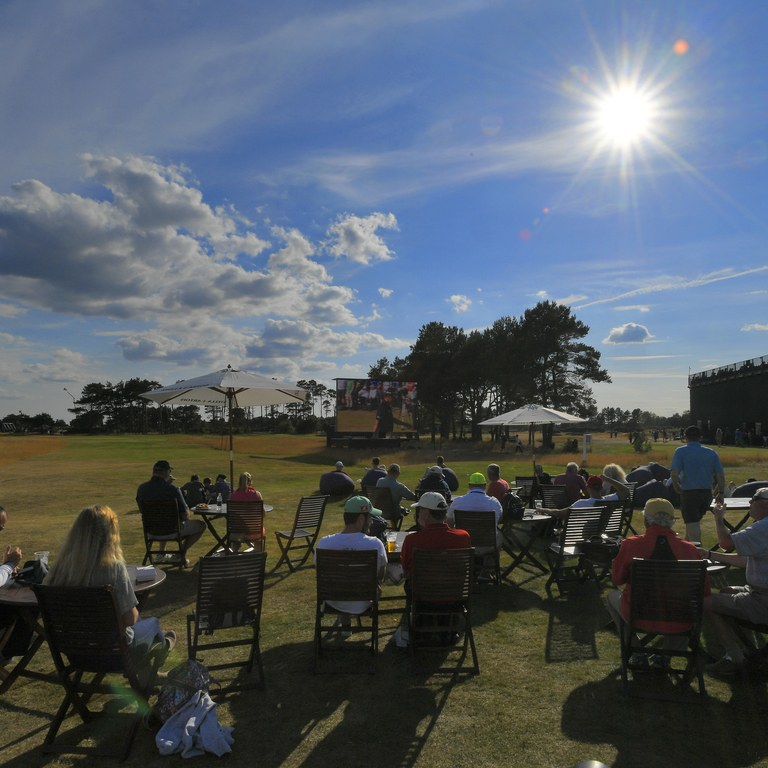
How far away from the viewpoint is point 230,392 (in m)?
10.6

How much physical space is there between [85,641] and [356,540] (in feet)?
6.25

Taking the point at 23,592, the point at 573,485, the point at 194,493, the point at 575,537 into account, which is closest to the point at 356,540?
the point at 23,592

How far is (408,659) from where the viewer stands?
4.48m

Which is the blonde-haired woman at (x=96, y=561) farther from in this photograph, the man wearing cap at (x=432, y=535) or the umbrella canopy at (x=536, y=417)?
the umbrella canopy at (x=536, y=417)

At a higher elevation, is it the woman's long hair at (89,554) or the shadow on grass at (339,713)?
the woman's long hair at (89,554)

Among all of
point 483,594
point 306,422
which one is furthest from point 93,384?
point 483,594

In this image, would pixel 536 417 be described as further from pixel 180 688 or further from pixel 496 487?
pixel 180 688

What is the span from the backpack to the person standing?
5898 mm

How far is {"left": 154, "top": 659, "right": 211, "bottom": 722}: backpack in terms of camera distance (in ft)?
10.9

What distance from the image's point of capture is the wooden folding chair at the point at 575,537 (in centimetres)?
613

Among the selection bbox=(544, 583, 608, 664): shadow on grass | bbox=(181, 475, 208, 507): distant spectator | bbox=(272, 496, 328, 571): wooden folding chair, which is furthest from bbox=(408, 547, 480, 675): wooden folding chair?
bbox=(181, 475, 208, 507): distant spectator

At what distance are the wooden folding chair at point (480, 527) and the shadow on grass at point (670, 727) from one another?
7.25 feet

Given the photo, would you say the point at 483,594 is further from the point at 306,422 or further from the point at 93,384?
the point at 93,384

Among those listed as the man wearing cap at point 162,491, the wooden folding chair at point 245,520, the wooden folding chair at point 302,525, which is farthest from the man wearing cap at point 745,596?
the man wearing cap at point 162,491
